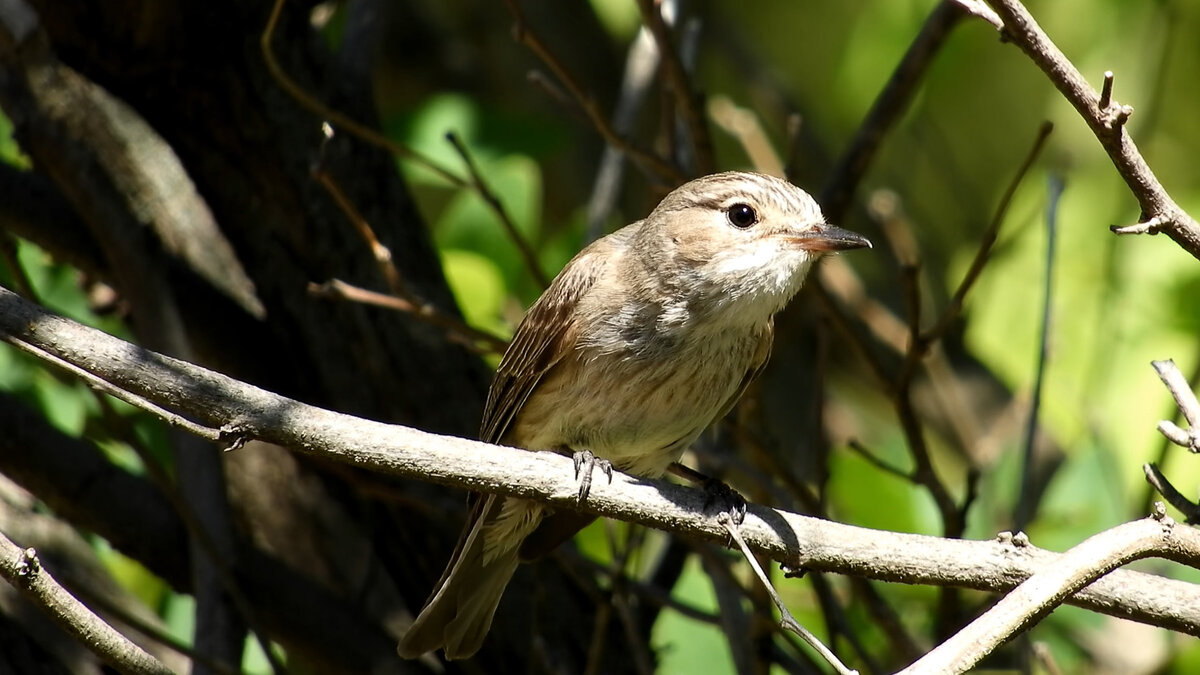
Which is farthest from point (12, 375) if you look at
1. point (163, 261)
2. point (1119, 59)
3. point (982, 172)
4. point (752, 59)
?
point (982, 172)

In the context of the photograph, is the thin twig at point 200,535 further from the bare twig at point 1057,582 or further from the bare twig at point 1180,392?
the bare twig at point 1180,392

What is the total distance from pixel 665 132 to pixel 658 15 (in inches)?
32.1

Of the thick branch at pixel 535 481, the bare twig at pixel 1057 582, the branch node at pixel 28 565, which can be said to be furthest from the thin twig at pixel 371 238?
the bare twig at pixel 1057 582

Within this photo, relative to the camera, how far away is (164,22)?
165 inches

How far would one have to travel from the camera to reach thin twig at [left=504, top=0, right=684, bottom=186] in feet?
12.6

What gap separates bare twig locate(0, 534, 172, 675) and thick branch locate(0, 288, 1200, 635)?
14.4 inches

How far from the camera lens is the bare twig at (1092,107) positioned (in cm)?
262

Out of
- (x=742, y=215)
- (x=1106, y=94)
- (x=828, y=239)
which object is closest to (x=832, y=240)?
(x=828, y=239)

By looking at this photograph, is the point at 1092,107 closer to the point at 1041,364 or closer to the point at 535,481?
the point at 535,481

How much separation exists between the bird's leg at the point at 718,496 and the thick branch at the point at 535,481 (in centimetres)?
4

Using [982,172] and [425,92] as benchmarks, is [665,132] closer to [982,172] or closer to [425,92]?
[425,92]

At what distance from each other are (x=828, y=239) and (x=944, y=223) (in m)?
3.59

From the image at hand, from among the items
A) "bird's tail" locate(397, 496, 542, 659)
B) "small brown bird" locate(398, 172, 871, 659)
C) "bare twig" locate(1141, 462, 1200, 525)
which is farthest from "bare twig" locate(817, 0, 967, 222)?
"bare twig" locate(1141, 462, 1200, 525)

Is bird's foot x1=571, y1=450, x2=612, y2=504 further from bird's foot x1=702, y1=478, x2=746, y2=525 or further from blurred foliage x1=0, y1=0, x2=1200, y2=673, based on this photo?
blurred foliage x1=0, y1=0, x2=1200, y2=673
